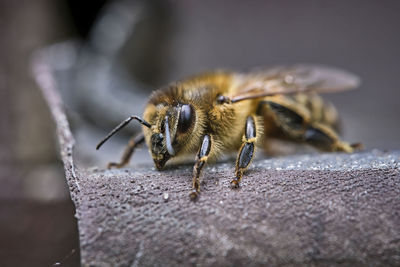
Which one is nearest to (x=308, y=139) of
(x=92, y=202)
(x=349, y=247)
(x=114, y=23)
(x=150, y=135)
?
(x=150, y=135)

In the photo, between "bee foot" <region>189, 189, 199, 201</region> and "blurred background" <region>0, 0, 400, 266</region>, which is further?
"blurred background" <region>0, 0, 400, 266</region>

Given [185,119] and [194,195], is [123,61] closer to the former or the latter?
[185,119]

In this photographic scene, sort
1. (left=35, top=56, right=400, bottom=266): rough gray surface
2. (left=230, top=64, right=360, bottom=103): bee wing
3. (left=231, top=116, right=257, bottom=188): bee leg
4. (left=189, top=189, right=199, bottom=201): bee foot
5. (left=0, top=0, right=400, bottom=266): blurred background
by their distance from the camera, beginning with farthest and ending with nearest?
1. (left=0, top=0, right=400, bottom=266): blurred background
2. (left=230, top=64, right=360, bottom=103): bee wing
3. (left=231, top=116, right=257, bottom=188): bee leg
4. (left=189, top=189, right=199, bottom=201): bee foot
5. (left=35, top=56, right=400, bottom=266): rough gray surface

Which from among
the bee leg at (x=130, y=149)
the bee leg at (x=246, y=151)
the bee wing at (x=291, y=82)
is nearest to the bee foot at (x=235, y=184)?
the bee leg at (x=246, y=151)

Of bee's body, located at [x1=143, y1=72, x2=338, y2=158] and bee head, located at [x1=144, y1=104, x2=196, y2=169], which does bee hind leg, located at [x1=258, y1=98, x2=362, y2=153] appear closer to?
bee's body, located at [x1=143, y1=72, x2=338, y2=158]

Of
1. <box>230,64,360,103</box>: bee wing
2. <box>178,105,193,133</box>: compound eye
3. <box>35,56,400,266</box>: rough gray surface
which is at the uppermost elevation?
<box>230,64,360,103</box>: bee wing

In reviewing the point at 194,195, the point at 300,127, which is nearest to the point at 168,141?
the point at 194,195

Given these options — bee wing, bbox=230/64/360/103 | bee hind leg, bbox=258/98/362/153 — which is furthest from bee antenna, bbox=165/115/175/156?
bee hind leg, bbox=258/98/362/153
